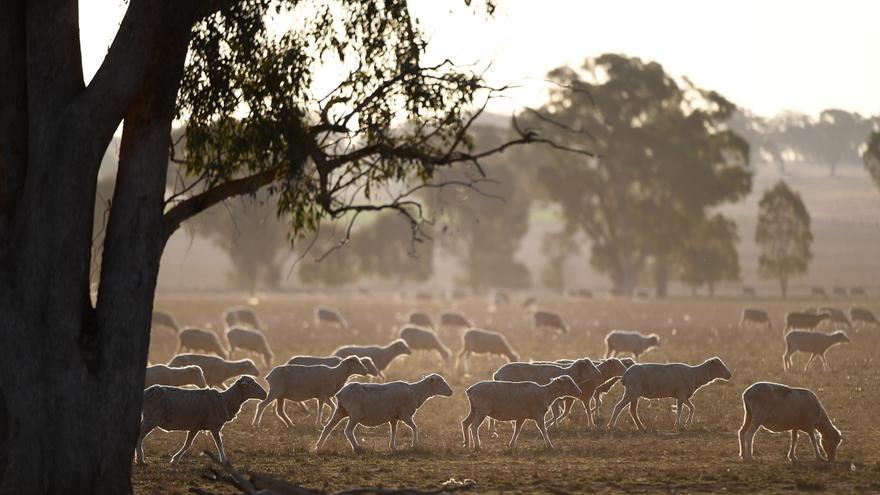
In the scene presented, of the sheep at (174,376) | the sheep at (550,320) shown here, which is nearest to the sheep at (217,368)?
the sheep at (174,376)

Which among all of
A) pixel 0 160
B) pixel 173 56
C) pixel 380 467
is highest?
pixel 173 56

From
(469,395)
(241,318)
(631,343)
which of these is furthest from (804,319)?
(469,395)

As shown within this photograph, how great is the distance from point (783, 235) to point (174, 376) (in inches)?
2798

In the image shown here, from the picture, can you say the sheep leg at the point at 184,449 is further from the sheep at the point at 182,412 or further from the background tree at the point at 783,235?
the background tree at the point at 783,235

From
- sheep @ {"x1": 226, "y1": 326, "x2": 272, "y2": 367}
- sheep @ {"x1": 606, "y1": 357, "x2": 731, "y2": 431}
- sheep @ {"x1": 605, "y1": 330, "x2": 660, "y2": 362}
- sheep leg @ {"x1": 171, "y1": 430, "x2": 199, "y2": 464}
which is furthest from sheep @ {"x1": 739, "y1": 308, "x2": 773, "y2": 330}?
sheep leg @ {"x1": 171, "y1": 430, "x2": 199, "y2": 464}

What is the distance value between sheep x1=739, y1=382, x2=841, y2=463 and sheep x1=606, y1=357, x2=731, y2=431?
3.22 m

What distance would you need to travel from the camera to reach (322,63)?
15078 mm

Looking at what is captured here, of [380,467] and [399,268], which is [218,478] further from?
[399,268]

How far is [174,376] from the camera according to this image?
832 inches

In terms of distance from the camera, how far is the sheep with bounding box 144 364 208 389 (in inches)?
824

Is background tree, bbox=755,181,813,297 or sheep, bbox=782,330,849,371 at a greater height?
background tree, bbox=755,181,813,297

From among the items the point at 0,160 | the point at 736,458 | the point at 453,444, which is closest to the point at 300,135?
the point at 0,160

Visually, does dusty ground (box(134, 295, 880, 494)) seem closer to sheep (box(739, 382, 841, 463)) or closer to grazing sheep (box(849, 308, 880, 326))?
sheep (box(739, 382, 841, 463))

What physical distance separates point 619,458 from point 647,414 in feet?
16.7
